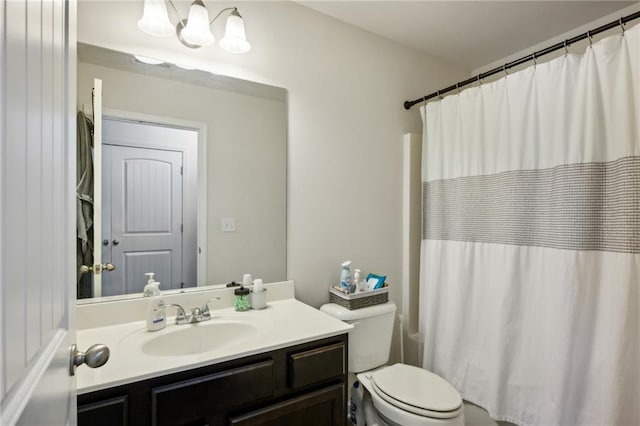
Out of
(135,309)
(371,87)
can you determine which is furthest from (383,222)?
(135,309)

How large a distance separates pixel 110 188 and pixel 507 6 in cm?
217

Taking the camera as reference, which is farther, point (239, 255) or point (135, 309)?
point (239, 255)

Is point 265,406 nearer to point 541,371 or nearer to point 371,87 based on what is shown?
point 541,371

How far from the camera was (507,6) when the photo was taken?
1.71 m

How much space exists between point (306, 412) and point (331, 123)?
1.42 meters

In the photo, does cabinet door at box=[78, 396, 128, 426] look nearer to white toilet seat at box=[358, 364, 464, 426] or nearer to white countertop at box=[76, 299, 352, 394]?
white countertop at box=[76, 299, 352, 394]

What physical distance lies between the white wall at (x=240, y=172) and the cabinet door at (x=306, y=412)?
62cm

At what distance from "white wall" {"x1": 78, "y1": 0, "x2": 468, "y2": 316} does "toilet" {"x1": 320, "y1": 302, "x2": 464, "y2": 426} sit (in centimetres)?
29

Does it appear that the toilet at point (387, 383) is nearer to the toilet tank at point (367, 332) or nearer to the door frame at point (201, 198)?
the toilet tank at point (367, 332)

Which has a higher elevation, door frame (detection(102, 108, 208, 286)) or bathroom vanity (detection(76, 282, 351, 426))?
door frame (detection(102, 108, 208, 286))

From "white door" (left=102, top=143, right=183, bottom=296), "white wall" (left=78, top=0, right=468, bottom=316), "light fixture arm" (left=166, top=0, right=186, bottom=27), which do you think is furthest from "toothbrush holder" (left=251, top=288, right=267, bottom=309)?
"light fixture arm" (left=166, top=0, right=186, bottom=27)

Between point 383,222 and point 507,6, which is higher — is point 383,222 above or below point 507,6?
below

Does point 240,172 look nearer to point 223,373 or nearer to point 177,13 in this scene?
point 177,13

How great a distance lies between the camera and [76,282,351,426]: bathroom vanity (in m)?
0.88
